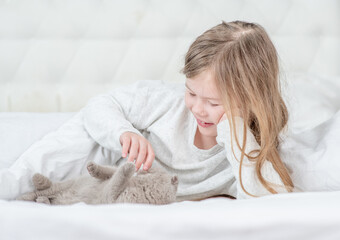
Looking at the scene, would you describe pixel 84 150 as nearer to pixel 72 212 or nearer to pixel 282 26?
pixel 72 212

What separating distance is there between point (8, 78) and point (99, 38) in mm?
364

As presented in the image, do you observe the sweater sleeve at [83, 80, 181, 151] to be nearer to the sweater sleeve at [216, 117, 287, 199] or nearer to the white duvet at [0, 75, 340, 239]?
the sweater sleeve at [216, 117, 287, 199]

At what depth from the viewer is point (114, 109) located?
48.4 inches

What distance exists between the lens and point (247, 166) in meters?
1.04

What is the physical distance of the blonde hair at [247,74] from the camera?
40.9 inches

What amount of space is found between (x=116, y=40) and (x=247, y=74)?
0.71m

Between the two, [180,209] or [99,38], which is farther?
[99,38]

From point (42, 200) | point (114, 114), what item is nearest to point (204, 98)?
point (114, 114)

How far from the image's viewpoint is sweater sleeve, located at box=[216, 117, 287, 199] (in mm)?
1031

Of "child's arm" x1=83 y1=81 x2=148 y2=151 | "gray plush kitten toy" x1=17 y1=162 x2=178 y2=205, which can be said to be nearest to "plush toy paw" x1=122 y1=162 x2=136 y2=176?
"gray plush kitten toy" x1=17 y1=162 x2=178 y2=205

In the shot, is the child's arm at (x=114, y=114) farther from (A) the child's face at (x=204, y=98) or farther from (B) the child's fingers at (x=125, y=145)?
(A) the child's face at (x=204, y=98)

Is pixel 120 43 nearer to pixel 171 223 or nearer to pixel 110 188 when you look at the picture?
pixel 110 188

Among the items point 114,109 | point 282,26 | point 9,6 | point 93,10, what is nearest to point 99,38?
point 93,10

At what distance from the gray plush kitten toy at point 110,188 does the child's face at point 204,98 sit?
0.19 meters
